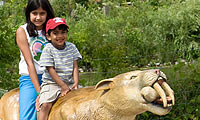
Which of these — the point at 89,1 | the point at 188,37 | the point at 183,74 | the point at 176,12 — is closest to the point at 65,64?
the point at 183,74

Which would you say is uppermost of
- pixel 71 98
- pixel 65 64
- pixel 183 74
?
pixel 65 64

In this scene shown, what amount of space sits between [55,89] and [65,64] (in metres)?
0.20

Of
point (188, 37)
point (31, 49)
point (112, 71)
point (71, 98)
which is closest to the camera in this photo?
point (71, 98)

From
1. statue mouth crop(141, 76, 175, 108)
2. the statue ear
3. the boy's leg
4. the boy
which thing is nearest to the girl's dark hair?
the boy

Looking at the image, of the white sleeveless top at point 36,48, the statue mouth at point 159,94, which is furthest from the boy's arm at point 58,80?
the statue mouth at point 159,94

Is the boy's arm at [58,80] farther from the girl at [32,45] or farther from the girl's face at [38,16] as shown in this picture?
the girl's face at [38,16]

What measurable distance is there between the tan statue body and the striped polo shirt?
0.58 ft

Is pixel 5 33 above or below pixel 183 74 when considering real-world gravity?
above

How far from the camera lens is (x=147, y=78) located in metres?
1.54

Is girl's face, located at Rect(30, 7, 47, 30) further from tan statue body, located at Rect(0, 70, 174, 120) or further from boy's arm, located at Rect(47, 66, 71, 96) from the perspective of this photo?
tan statue body, located at Rect(0, 70, 174, 120)

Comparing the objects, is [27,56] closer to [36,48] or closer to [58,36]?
[36,48]

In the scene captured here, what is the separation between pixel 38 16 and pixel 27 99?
65cm

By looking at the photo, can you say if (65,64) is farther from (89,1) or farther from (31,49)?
(89,1)

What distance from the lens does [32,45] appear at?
7.84 feet
